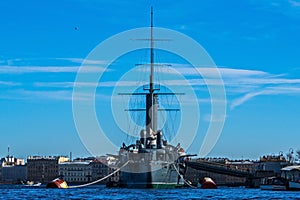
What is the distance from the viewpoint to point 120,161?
419 ft

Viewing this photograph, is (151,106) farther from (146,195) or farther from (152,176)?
(146,195)

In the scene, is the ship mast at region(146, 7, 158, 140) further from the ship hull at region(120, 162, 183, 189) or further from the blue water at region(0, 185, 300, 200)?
the blue water at region(0, 185, 300, 200)

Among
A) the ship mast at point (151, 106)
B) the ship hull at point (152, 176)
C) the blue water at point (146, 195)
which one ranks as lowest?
the blue water at point (146, 195)

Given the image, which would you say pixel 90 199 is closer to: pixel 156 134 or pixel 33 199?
pixel 33 199

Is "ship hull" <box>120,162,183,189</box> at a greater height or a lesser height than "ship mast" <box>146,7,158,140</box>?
lesser

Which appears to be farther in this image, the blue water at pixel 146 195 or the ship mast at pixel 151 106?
the ship mast at pixel 151 106

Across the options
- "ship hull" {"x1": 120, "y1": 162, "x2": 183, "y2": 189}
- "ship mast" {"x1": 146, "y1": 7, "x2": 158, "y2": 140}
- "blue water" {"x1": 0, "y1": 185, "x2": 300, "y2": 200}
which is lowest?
"blue water" {"x1": 0, "y1": 185, "x2": 300, "y2": 200}

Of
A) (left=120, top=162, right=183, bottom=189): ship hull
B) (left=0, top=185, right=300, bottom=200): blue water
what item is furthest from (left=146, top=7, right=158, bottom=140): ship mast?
(left=0, top=185, right=300, bottom=200): blue water

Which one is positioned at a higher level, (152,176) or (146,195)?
(152,176)

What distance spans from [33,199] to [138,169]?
4667 cm

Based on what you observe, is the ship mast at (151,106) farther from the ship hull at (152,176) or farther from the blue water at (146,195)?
the blue water at (146,195)

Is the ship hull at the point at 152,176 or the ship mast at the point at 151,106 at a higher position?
the ship mast at the point at 151,106

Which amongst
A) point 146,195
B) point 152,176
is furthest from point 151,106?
point 146,195

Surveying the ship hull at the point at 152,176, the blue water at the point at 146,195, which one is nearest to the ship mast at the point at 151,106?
the ship hull at the point at 152,176
